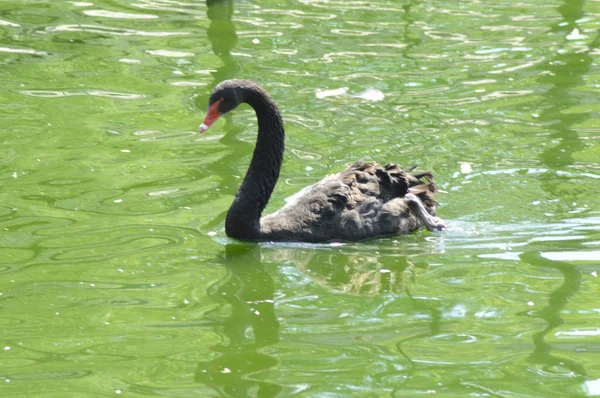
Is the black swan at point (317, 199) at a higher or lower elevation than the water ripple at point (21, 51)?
lower

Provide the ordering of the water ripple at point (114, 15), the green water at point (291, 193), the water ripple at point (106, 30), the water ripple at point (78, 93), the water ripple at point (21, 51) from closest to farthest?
1. the green water at point (291, 193)
2. the water ripple at point (78, 93)
3. the water ripple at point (21, 51)
4. the water ripple at point (106, 30)
5. the water ripple at point (114, 15)

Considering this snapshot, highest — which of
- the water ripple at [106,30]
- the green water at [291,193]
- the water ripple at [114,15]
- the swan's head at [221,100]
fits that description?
the swan's head at [221,100]

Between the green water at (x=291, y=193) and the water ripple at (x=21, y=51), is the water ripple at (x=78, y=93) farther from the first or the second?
the water ripple at (x=21, y=51)

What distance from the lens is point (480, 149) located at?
28.9ft

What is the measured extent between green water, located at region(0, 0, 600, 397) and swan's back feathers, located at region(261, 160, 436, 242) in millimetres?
112

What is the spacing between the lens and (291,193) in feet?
26.9

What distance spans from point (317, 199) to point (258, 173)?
0.45 metres

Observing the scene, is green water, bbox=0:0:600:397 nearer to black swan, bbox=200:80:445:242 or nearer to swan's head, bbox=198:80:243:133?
black swan, bbox=200:80:445:242

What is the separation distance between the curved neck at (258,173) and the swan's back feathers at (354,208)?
0.13 metres

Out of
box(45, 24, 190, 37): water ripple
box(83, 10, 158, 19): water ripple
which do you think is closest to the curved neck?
box(45, 24, 190, 37): water ripple

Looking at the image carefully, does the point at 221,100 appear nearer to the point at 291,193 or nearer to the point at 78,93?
the point at 291,193

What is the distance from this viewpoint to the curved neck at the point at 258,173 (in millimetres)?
7164

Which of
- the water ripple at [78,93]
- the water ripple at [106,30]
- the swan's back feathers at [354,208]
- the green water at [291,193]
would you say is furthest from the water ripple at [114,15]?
the swan's back feathers at [354,208]

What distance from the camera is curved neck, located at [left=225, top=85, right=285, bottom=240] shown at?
7.16 metres
